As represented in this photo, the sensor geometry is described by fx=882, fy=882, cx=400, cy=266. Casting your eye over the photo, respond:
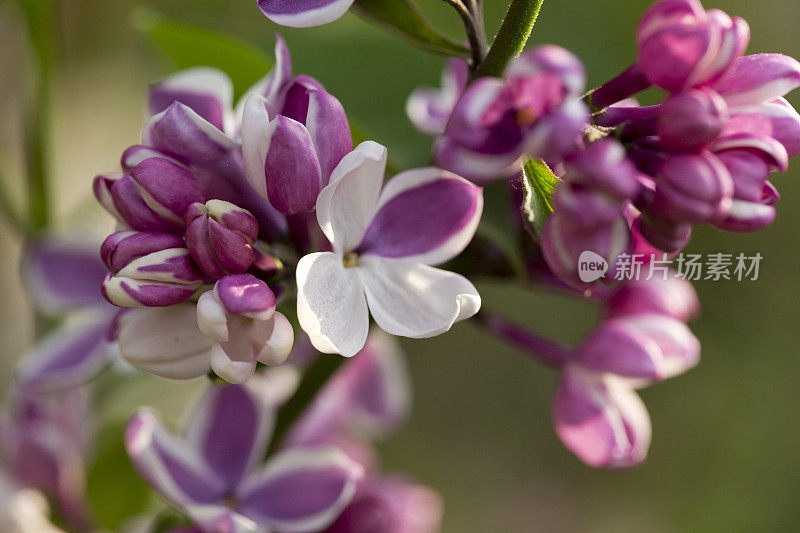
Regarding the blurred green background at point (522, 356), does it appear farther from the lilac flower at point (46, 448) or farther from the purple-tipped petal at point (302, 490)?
the purple-tipped petal at point (302, 490)

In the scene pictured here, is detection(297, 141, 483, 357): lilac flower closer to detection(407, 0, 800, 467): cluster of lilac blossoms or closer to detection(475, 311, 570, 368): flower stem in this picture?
detection(407, 0, 800, 467): cluster of lilac blossoms

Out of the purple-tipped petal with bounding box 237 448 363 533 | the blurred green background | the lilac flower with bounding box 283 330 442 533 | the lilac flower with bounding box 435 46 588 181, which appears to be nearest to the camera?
the lilac flower with bounding box 435 46 588 181

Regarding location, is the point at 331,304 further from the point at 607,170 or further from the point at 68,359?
the point at 68,359

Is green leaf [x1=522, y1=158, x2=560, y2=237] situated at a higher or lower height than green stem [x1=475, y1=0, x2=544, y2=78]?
lower

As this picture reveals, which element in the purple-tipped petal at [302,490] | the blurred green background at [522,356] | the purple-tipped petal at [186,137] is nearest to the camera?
the purple-tipped petal at [186,137]

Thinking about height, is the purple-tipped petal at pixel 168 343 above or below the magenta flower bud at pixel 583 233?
below

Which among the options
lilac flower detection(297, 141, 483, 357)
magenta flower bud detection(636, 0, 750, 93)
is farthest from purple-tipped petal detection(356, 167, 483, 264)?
magenta flower bud detection(636, 0, 750, 93)

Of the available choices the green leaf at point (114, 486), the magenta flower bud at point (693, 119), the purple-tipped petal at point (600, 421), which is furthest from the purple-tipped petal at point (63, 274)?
the magenta flower bud at point (693, 119)
